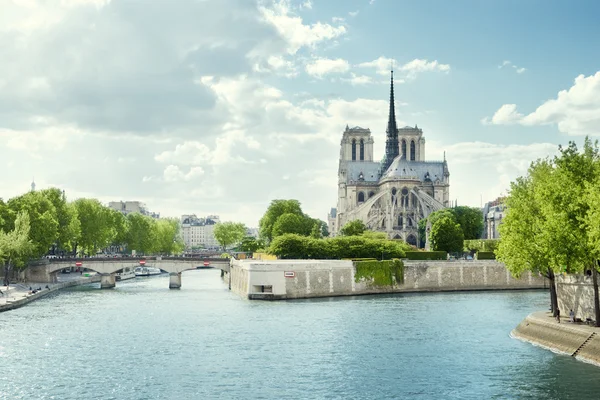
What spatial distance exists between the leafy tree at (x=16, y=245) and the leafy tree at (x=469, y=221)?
2871 inches

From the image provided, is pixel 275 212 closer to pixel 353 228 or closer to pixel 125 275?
pixel 353 228

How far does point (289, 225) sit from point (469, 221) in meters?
31.6

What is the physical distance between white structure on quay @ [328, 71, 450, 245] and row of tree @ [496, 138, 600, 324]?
103 m

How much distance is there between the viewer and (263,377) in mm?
35406

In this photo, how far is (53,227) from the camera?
92938 mm

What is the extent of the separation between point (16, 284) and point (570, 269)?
208 ft

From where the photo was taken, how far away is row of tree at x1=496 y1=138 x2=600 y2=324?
37.5m

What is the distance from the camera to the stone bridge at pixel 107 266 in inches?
3634

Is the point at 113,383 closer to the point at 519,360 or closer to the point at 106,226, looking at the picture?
the point at 519,360

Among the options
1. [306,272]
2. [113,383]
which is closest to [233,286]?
[306,272]

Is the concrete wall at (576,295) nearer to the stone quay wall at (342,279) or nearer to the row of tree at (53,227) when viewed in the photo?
the stone quay wall at (342,279)

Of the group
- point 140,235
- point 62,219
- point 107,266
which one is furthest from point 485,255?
point 140,235

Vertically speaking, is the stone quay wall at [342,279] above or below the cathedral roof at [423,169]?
below

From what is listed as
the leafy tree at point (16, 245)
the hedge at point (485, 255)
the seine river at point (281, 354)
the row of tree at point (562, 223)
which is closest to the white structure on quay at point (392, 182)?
the hedge at point (485, 255)
